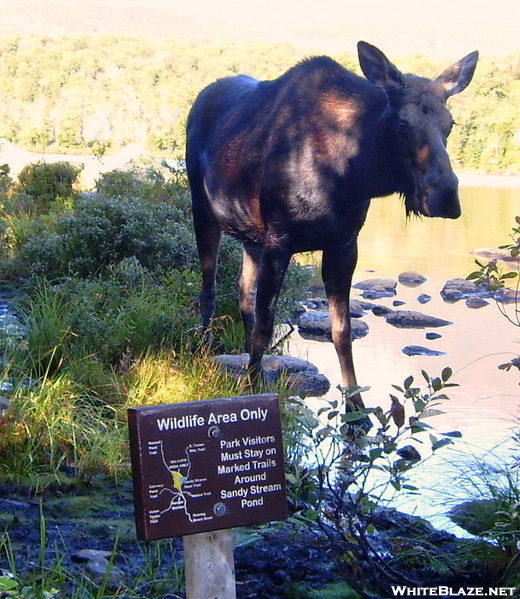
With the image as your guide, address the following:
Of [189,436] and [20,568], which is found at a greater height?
[189,436]

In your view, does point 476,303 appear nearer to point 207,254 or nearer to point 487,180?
point 207,254

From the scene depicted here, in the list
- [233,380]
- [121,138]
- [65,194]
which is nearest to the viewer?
[233,380]

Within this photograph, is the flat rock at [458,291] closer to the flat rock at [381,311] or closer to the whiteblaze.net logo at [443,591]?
the flat rock at [381,311]

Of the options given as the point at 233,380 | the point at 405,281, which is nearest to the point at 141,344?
the point at 233,380

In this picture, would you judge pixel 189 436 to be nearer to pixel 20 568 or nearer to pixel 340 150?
pixel 20 568

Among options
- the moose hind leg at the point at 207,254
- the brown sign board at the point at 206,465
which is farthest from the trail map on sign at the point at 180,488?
the moose hind leg at the point at 207,254

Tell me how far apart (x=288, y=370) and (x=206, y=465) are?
179 inches

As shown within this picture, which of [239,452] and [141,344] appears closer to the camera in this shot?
[239,452]

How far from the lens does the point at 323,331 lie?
10336mm

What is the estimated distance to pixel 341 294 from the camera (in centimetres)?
624

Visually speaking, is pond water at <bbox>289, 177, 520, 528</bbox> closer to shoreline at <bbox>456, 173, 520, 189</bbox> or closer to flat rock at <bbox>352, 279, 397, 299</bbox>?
flat rock at <bbox>352, 279, 397, 299</bbox>

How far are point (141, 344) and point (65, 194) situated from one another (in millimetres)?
10789

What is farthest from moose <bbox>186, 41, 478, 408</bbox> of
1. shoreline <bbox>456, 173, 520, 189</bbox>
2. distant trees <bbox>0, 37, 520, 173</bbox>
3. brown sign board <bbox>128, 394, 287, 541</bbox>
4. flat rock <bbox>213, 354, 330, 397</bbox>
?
distant trees <bbox>0, 37, 520, 173</bbox>

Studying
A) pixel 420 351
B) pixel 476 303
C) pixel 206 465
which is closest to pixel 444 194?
pixel 206 465
